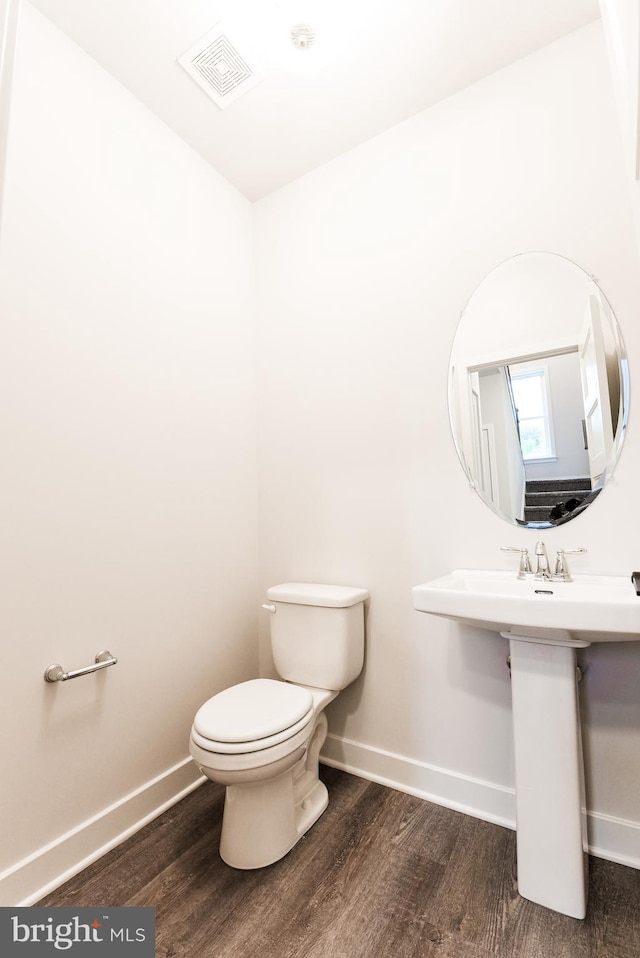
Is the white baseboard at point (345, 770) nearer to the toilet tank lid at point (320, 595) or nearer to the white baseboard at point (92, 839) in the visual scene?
the white baseboard at point (92, 839)

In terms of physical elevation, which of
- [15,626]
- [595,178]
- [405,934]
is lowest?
[405,934]

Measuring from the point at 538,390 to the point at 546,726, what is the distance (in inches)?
42.1

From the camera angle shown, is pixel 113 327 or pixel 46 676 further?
pixel 113 327

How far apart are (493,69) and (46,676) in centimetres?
259

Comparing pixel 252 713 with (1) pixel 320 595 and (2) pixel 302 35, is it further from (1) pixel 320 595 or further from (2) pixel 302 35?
(2) pixel 302 35

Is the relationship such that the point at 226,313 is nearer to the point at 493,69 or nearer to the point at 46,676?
the point at 493,69

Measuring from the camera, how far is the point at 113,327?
1618mm

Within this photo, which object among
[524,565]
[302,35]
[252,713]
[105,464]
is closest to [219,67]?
[302,35]

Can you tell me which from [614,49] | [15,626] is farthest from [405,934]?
[614,49]

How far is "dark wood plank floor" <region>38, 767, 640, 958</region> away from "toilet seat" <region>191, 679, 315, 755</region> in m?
0.40

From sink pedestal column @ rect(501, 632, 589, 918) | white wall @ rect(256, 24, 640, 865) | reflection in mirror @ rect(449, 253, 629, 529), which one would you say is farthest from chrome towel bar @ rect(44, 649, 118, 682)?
reflection in mirror @ rect(449, 253, 629, 529)

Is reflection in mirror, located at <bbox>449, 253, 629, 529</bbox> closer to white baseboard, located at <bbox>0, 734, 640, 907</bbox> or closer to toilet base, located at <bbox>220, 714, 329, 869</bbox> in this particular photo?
white baseboard, located at <bbox>0, 734, 640, 907</bbox>

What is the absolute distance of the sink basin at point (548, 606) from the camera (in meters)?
1.08

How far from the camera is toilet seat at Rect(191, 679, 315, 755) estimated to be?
1.29 meters
